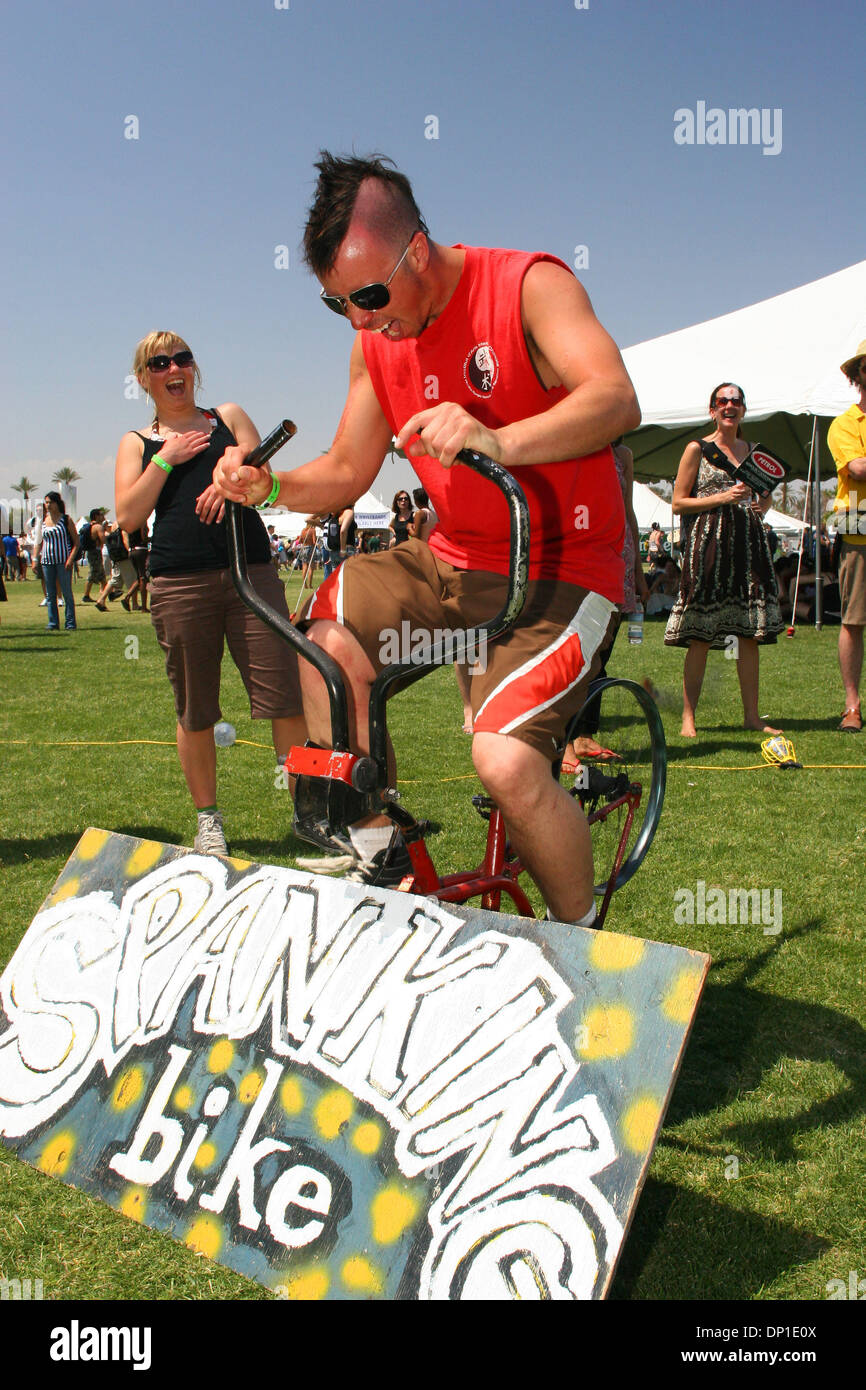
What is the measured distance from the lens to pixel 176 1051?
7.27 feet

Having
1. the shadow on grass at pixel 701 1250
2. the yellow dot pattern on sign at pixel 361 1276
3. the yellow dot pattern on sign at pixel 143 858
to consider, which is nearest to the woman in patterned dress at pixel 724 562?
the yellow dot pattern on sign at pixel 143 858

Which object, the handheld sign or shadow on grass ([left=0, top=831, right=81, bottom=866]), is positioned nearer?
shadow on grass ([left=0, top=831, right=81, bottom=866])

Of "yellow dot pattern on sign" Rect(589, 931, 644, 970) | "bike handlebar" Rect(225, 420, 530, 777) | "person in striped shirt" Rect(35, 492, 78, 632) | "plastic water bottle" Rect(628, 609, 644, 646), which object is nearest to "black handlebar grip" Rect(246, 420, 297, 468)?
"bike handlebar" Rect(225, 420, 530, 777)

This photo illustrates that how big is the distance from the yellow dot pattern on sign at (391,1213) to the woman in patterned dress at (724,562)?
5.51m

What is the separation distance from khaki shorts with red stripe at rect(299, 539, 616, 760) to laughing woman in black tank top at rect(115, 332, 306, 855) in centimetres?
166

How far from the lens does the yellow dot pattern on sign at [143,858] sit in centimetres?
260

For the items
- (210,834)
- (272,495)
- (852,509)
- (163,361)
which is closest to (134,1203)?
(272,495)

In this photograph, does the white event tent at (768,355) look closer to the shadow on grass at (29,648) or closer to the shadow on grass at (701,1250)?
the shadow on grass at (29,648)

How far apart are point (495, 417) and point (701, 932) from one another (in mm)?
2088

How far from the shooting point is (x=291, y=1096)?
2018mm

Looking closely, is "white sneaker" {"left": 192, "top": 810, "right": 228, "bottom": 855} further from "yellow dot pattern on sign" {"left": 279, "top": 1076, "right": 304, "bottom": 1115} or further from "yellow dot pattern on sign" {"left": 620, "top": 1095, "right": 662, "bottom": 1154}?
"yellow dot pattern on sign" {"left": 620, "top": 1095, "right": 662, "bottom": 1154}

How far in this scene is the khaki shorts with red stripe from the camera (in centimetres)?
218

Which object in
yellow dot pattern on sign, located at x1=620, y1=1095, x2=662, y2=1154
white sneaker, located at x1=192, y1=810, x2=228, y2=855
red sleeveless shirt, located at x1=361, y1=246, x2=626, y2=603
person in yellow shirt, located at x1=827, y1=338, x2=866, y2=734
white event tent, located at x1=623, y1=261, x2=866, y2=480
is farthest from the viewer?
white event tent, located at x1=623, y1=261, x2=866, y2=480
